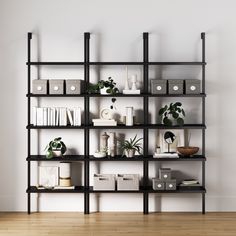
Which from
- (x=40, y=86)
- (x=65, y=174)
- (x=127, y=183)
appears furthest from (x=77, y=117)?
(x=127, y=183)

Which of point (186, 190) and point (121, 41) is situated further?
point (121, 41)

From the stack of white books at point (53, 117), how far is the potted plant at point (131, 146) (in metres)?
0.50

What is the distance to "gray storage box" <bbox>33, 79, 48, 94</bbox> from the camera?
17.5ft

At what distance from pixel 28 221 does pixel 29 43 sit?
1709mm

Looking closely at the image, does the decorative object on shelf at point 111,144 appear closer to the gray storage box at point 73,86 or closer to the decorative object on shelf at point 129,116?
the decorative object on shelf at point 129,116

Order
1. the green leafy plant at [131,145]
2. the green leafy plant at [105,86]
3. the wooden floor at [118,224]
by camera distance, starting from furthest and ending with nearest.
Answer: the green leafy plant at [131,145] < the green leafy plant at [105,86] < the wooden floor at [118,224]

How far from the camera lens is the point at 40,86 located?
5.32 metres

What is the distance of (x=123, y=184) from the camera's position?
211 inches

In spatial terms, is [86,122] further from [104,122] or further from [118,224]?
[118,224]

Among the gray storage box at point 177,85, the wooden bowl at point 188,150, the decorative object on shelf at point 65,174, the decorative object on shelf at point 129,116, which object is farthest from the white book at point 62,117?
the wooden bowl at point 188,150

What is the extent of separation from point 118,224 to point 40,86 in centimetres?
150

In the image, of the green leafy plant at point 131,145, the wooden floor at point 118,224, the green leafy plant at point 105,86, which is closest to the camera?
the wooden floor at point 118,224

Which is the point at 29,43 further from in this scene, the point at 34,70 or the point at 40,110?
the point at 40,110

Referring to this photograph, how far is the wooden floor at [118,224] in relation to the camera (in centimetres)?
474
